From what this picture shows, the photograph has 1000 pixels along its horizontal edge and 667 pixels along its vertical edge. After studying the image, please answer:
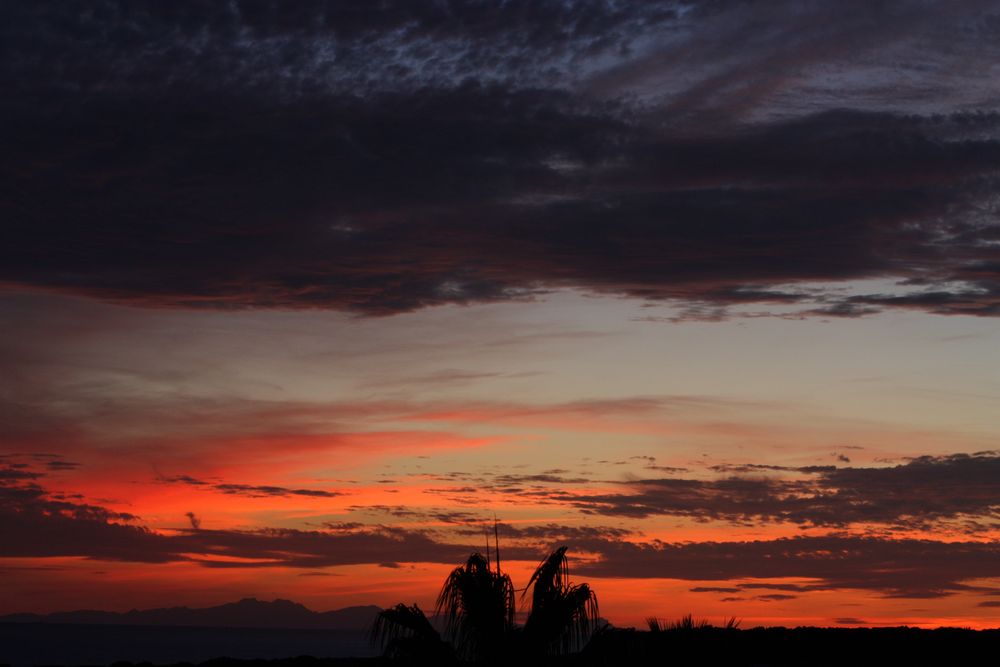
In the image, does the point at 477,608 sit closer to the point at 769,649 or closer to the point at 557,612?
the point at 557,612

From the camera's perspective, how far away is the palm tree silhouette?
64.7 ft

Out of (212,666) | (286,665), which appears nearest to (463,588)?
(286,665)

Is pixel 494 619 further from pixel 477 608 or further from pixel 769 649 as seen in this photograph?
pixel 769 649

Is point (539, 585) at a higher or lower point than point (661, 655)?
higher

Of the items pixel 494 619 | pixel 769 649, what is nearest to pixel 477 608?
pixel 494 619

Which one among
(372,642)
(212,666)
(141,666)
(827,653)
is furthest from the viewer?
(212,666)

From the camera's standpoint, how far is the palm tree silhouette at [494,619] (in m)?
19.7

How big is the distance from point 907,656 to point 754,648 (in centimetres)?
556

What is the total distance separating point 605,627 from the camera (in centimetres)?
1992

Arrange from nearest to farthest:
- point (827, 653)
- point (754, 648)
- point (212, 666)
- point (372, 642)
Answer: point (372, 642) → point (754, 648) → point (827, 653) → point (212, 666)

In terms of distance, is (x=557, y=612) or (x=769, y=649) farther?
(x=769, y=649)

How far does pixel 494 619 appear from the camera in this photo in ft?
64.8

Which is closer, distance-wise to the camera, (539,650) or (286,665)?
(539,650)

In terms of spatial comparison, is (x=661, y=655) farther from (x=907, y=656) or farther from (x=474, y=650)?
(x=907, y=656)
